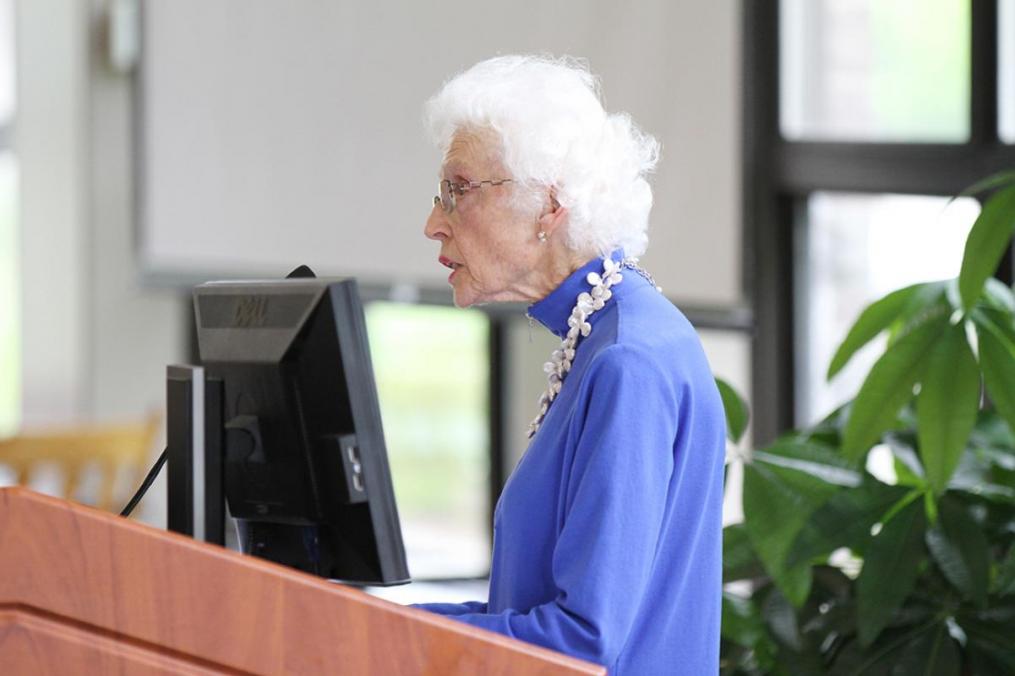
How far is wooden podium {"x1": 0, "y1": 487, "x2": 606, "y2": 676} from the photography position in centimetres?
100

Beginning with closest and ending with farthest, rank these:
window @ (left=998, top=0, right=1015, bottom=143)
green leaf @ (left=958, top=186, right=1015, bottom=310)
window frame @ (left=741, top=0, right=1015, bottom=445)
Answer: green leaf @ (left=958, top=186, right=1015, bottom=310)
window @ (left=998, top=0, right=1015, bottom=143)
window frame @ (left=741, top=0, right=1015, bottom=445)

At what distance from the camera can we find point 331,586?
1.02 meters

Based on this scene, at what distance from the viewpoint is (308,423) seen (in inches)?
50.1

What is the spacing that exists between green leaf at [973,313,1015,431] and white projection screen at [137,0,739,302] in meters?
1.41

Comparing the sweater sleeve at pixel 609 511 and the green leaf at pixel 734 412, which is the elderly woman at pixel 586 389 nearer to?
the sweater sleeve at pixel 609 511

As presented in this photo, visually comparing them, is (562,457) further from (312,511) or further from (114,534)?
(114,534)

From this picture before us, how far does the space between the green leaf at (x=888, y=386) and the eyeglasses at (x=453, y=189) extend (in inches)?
30.2

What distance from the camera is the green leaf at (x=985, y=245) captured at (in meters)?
1.83

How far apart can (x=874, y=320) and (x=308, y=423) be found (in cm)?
105

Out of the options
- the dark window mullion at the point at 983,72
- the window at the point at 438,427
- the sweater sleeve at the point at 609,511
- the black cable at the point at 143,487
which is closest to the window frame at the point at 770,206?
the dark window mullion at the point at 983,72

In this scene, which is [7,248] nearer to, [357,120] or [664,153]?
[357,120]

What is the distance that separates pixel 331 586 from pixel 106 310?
3851mm

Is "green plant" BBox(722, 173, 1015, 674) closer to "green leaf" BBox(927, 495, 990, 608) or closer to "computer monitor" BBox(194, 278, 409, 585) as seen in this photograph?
"green leaf" BBox(927, 495, 990, 608)

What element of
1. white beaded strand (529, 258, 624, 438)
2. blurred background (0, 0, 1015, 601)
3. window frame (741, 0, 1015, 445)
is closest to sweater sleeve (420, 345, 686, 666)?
white beaded strand (529, 258, 624, 438)
